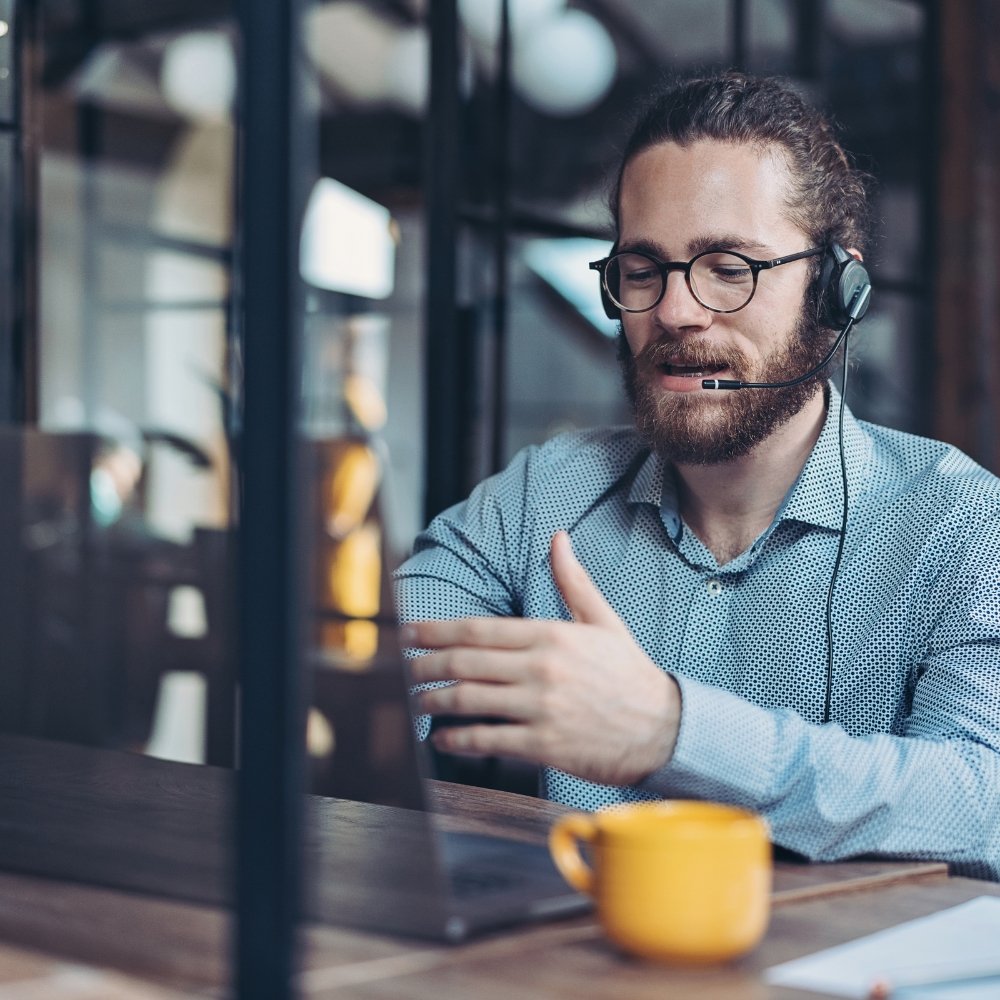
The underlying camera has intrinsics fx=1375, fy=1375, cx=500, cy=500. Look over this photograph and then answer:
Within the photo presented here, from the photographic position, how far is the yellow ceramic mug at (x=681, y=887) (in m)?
0.72

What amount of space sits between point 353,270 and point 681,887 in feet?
13.3

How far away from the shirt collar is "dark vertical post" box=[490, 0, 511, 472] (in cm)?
113

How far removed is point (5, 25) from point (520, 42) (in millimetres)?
2192

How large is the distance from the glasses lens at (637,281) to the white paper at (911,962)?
0.85 metres

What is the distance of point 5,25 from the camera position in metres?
2.12

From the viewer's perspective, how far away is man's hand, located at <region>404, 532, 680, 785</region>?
0.95 meters

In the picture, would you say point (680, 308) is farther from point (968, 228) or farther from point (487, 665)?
point (968, 228)

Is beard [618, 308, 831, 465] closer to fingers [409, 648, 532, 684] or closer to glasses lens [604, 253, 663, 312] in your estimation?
glasses lens [604, 253, 663, 312]

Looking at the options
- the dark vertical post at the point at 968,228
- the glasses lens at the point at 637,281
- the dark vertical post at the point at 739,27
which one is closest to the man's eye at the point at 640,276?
the glasses lens at the point at 637,281

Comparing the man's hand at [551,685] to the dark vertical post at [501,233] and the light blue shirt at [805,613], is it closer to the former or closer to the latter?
the light blue shirt at [805,613]

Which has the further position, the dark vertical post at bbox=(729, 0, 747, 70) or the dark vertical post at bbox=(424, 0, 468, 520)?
the dark vertical post at bbox=(729, 0, 747, 70)

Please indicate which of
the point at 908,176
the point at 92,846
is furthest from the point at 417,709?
the point at 908,176

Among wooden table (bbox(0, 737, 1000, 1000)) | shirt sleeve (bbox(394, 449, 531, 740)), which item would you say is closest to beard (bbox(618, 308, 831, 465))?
shirt sleeve (bbox(394, 449, 531, 740))

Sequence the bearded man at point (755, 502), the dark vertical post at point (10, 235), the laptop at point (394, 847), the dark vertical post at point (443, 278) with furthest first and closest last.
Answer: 1. the dark vertical post at point (443, 278)
2. the dark vertical post at point (10, 235)
3. the bearded man at point (755, 502)
4. the laptop at point (394, 847)
